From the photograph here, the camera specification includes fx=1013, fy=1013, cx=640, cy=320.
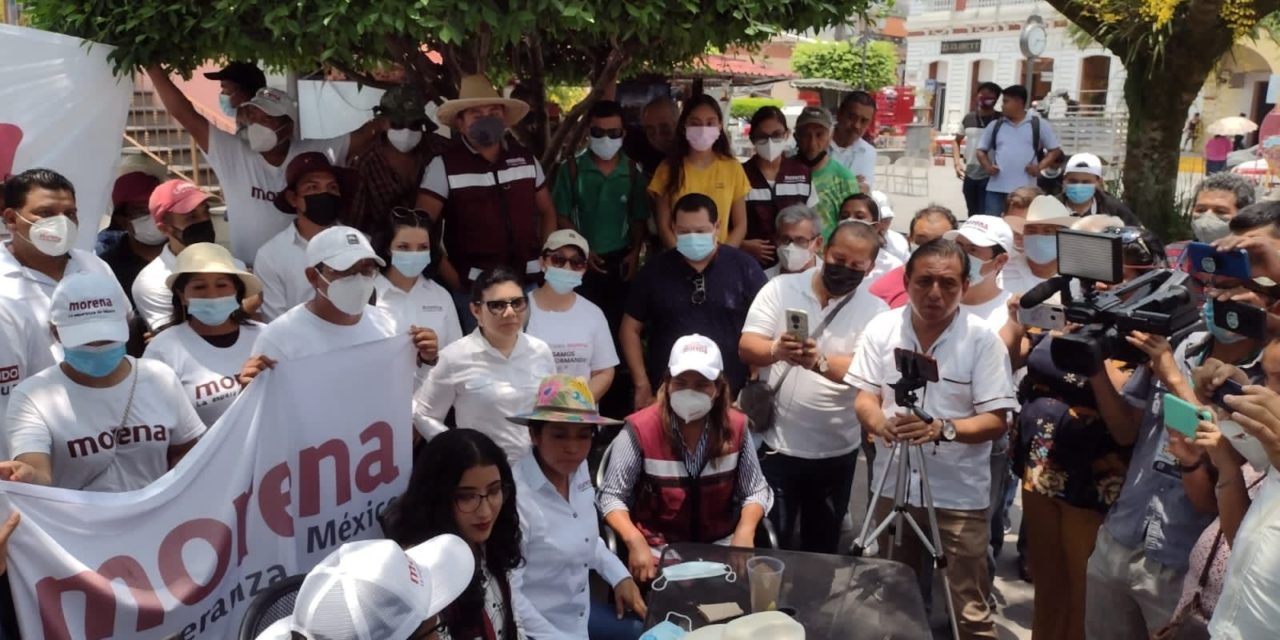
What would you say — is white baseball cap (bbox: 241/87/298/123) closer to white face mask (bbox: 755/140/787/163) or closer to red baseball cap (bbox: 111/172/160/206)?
red baseball cap (bbox: 111/172/160/206)

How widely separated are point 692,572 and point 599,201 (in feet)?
9.55

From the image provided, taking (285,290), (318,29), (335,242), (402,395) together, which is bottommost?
(402,395)

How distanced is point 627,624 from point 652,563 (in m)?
0.24

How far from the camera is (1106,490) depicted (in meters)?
Result: 3.70

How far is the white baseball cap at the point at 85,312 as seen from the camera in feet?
Answer: 10.4

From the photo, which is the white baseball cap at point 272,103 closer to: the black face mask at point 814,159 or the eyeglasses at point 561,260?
the eyeglasses at point 561,260

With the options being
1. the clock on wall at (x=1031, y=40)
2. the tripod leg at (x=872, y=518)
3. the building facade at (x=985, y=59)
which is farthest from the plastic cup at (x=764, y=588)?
the building facade at (x=985, y=59)

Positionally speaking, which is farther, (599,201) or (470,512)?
(599,201)

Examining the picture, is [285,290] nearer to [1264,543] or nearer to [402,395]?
[402,395]

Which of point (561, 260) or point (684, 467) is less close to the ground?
Answer: point (561, 260)

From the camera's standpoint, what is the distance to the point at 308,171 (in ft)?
15.6

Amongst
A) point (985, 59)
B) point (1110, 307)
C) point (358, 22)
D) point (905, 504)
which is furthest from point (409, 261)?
point (985, 59)

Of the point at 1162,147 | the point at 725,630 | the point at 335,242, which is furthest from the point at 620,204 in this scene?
the point at 1162,147

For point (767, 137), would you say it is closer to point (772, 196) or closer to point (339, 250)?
point (772, 196)
